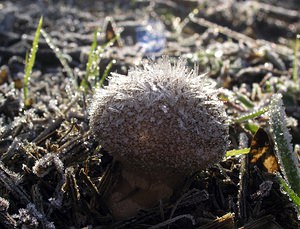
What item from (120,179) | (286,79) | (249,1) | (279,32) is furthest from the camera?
(249,1)

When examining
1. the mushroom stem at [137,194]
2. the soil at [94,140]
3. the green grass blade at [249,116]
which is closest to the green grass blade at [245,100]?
the soil at [94,140]

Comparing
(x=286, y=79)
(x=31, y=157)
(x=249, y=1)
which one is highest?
(x=249, y=1)

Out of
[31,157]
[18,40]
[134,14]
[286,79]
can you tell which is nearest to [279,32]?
[134,14]

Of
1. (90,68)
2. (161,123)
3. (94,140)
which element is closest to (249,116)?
(161,123)

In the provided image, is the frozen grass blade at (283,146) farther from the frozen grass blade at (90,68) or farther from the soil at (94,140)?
the frozen grass blade at (90,68)

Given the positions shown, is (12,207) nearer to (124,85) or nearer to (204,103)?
(124,85)

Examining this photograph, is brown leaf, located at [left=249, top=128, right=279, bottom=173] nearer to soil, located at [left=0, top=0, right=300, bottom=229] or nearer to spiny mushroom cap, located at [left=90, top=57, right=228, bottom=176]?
soil, located at [left=0, top=0, right=300, bottom=229]

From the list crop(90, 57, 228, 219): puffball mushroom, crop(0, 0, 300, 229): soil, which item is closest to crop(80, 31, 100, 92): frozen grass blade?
crop(0, 0, 300, 229): soil

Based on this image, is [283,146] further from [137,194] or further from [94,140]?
[94,140]
